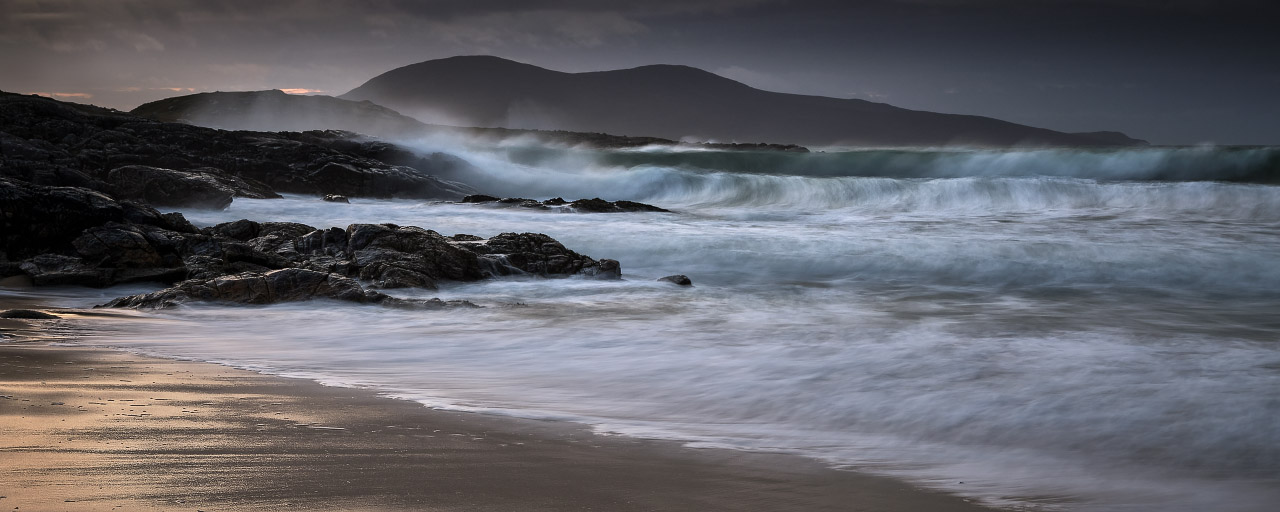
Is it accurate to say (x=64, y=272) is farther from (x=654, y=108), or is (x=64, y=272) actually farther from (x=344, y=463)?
(x=654, y=108)

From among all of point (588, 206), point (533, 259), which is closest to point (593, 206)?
point (588, 206)

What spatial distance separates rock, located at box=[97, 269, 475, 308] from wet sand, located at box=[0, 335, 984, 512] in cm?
332

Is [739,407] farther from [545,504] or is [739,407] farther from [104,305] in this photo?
[104,305]

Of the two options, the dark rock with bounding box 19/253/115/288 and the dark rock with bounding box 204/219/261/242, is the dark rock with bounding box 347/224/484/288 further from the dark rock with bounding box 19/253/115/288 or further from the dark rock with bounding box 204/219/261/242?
the dark rock with bounding box 19/253/115/288

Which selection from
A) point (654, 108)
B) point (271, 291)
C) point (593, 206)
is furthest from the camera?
Result: point (654, 108)

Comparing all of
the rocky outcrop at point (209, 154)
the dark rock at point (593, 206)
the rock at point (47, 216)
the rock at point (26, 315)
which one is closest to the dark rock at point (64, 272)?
the rock at point (47, 216)

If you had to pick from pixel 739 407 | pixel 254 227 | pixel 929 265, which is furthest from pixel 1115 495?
pixel 254 227

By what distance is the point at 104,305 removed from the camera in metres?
7.38

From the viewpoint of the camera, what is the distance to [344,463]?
120 inches

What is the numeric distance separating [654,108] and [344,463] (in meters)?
98.9

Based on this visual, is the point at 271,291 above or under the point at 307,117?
under

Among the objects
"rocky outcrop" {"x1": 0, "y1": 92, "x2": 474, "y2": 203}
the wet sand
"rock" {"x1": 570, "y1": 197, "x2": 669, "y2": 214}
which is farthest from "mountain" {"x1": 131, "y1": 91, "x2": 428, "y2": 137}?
the wet sand

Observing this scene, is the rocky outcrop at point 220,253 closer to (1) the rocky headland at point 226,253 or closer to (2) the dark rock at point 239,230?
(1) the rocky headland at point 226,253

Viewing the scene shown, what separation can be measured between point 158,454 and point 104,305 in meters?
5.07
